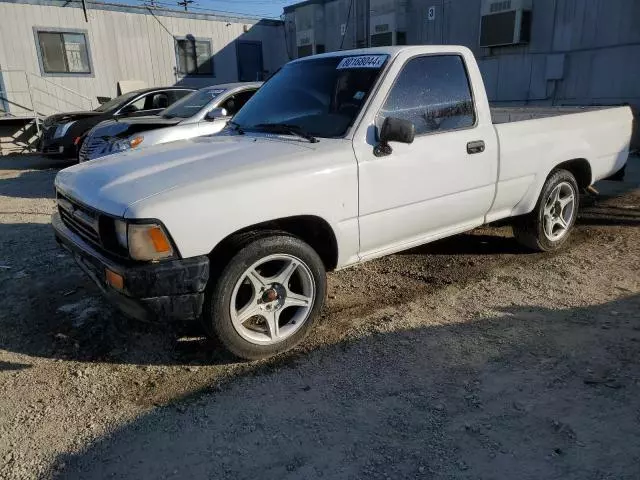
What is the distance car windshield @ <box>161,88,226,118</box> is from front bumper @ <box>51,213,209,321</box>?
5.54m

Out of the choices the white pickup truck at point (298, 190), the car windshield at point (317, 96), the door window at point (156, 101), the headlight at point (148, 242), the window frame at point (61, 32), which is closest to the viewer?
the headlight at point (148, 242)

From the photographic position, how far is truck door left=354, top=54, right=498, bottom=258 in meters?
3.32

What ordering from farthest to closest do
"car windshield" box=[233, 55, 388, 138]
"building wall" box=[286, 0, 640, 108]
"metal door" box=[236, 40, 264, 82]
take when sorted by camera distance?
"metal door" box=[236, 40, 264, 82] → "building wall" box=[286, 0, 640, 108] → "car windshield" box=[233, 55, 388, 138]

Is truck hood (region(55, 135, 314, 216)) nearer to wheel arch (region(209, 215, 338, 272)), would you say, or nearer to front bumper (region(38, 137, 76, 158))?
wheel arch (region(209, 215, 338, 272))

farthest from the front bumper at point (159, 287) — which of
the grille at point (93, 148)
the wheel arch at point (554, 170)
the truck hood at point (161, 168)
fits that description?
the grille at point (93, 148)

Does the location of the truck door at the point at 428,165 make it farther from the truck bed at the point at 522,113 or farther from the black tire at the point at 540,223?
the truck bed at the point at 522,113

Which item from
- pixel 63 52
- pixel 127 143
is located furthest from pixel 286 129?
pixel 63 52

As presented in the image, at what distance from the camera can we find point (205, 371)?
302 centimetres

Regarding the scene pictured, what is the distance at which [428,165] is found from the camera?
3.52m

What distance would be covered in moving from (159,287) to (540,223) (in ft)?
11.6

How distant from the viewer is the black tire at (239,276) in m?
2.83

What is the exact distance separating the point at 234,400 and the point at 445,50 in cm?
292

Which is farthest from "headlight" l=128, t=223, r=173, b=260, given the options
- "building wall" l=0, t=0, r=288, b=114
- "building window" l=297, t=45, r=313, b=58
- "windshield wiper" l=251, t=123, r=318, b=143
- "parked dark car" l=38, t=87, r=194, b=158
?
"building window" l=297, t=45, r=313, b=58

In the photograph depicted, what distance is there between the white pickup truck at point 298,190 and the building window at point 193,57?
15.6m
